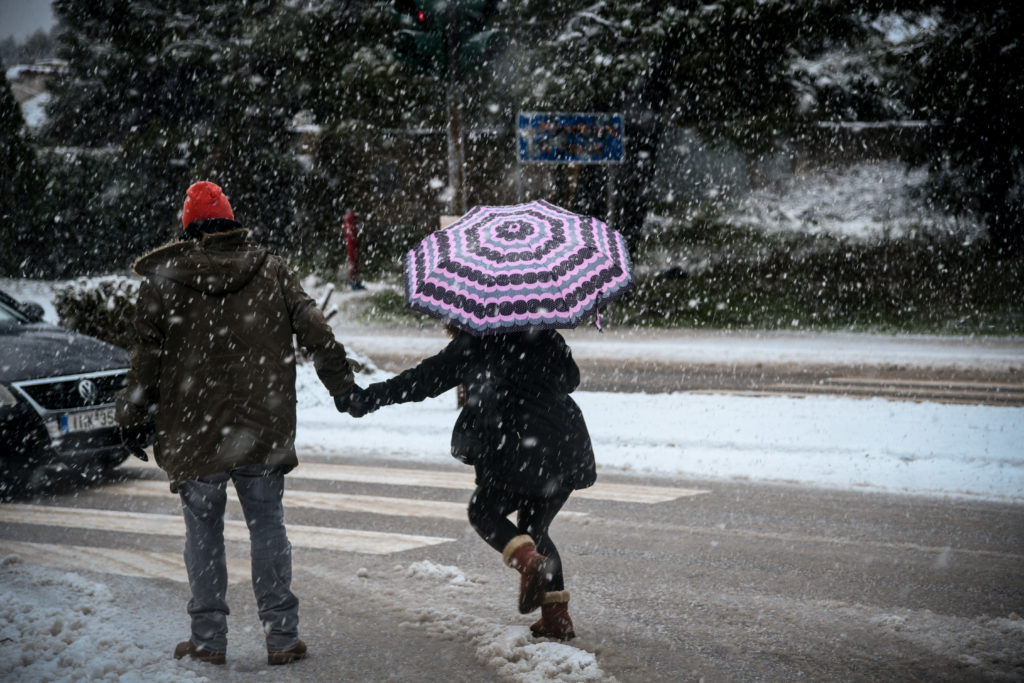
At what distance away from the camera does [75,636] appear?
4027 millimetres

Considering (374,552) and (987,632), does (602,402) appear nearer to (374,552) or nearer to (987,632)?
(374,552)

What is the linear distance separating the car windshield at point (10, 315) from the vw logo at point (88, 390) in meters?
1.21

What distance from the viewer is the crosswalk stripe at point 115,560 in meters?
5.12

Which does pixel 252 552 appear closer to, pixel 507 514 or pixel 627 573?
pixel 507 514

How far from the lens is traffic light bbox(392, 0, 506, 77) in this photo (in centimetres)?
902

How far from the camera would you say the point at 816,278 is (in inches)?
836

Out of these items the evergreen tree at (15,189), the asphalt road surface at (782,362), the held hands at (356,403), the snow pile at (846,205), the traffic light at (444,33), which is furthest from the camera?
the snow pile at (846,205)

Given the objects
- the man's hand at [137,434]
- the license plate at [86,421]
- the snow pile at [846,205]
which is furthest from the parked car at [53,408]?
the snow pile at [846,205]

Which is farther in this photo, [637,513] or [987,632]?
[637,513]

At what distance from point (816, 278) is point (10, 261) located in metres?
18.3

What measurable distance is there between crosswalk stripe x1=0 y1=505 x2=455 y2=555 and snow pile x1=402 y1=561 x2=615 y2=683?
35.0 inches

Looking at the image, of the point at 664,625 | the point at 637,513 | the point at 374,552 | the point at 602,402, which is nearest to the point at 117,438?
the point at 374,552

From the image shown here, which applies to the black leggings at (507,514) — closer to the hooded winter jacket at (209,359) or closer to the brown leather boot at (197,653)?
the hooded winter jacket at (209,359)

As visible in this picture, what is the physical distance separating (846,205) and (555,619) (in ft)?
72.4
